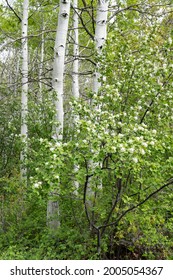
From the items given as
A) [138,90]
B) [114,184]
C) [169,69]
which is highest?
[169,69]

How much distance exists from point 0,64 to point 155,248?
44.6ft

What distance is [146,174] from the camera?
3768 millimetres

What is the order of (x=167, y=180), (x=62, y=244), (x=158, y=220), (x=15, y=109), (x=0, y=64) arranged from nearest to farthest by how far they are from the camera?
(x=167, y=180), (x=158, y=220), (x=62, y=244), (x=15, y=109), (x=0, y=64)

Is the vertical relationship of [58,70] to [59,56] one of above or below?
below

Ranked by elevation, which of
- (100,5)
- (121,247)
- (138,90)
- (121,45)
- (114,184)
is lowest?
(121,247)

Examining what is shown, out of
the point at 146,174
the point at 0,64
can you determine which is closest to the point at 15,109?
the point at 146,174

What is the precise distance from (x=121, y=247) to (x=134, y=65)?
9.04 ft

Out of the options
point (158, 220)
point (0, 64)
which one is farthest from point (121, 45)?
point (0, 64)

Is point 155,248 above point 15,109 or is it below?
below

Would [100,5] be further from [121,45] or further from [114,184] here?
[114,184]

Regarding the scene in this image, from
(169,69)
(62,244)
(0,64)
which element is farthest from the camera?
(0,64)

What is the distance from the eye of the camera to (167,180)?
3.42m

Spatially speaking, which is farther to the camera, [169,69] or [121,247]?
[121,247]

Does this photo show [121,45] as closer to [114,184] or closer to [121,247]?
[114,184]
